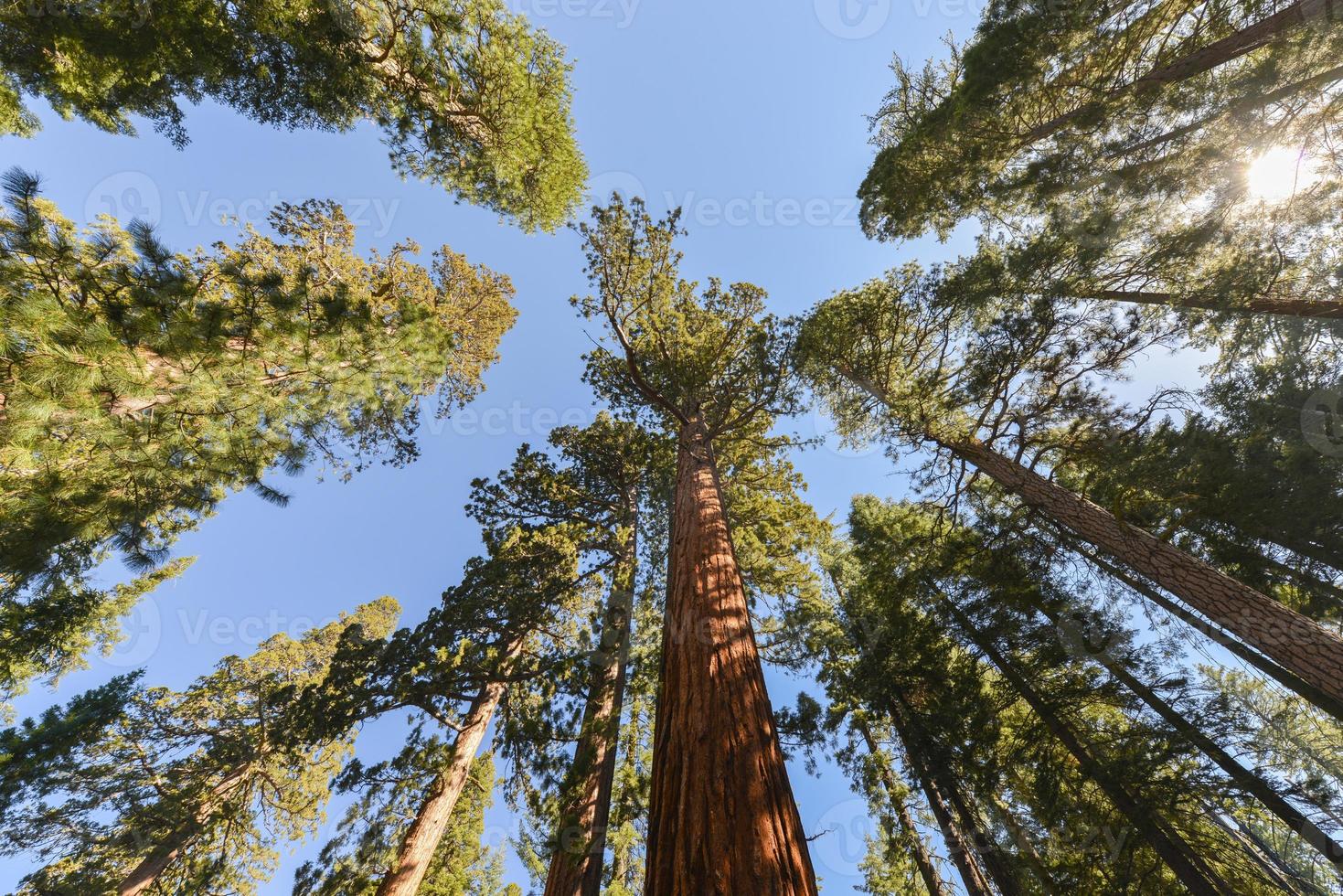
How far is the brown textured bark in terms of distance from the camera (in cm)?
153

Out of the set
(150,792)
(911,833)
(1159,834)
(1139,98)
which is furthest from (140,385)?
(1159,834)

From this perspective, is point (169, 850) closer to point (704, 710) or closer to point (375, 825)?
point (375, 825)

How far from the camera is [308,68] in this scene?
5.97m

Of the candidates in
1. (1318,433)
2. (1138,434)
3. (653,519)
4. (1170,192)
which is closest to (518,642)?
(653,519)

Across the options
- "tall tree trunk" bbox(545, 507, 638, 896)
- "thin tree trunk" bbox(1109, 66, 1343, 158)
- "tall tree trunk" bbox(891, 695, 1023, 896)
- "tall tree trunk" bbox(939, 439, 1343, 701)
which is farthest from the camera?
"tall tree trunk" bbox(891, 695, 1023, 896)

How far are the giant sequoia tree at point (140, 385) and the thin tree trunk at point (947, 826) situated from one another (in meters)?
9.47

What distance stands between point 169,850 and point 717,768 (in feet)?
40.9

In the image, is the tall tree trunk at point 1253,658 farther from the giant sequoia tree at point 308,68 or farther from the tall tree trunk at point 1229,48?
the giant sequoia tree at point 308,68

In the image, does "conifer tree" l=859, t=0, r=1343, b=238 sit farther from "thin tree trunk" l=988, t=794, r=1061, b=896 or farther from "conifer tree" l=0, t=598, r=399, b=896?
"conifer tree" l=0, t=598, r=399, b=896

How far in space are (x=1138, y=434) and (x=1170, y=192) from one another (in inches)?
137

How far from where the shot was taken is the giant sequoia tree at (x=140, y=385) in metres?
3.07
